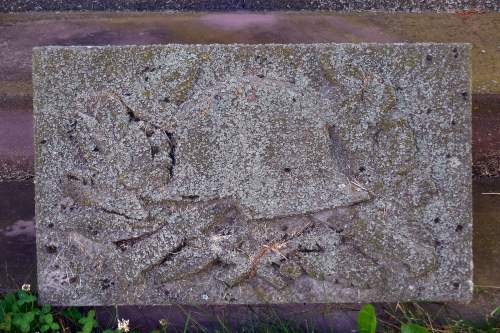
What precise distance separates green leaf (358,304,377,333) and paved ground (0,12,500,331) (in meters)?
0.53

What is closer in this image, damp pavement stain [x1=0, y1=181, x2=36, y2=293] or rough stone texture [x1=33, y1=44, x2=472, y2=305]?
rough stone texture [x1=33, y1=44, x2=472, y2=305]

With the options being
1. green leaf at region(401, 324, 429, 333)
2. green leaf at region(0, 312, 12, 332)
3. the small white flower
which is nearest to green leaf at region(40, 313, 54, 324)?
green leaf at region(0, 312, 12, 332)

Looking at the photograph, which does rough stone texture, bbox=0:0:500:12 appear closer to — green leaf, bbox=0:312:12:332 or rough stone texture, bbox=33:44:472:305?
rough stone texture, bbox=33:44:472:305

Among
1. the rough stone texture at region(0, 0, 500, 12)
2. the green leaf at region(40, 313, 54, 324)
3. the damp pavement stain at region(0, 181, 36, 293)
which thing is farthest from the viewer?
the rough stone texture at region(0, 0, 500, 12)

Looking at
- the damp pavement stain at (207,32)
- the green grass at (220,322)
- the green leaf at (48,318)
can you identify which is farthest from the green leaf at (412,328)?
the green leaf at (48,318)

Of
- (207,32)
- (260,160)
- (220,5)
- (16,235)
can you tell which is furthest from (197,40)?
(16,235)

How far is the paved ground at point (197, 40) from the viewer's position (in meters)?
2.18

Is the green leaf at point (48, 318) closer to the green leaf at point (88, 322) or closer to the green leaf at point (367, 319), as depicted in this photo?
the green leaf at point (88, 322)

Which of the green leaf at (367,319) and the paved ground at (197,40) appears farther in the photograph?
the paved ground at (197,40)

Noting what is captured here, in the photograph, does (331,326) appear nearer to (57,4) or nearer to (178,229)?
(178,229)

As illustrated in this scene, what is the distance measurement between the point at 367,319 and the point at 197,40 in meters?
1.21

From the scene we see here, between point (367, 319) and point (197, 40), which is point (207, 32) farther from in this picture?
point (367, 319)

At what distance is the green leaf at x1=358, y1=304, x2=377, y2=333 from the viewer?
6.20 feet

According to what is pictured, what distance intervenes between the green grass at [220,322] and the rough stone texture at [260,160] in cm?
20
